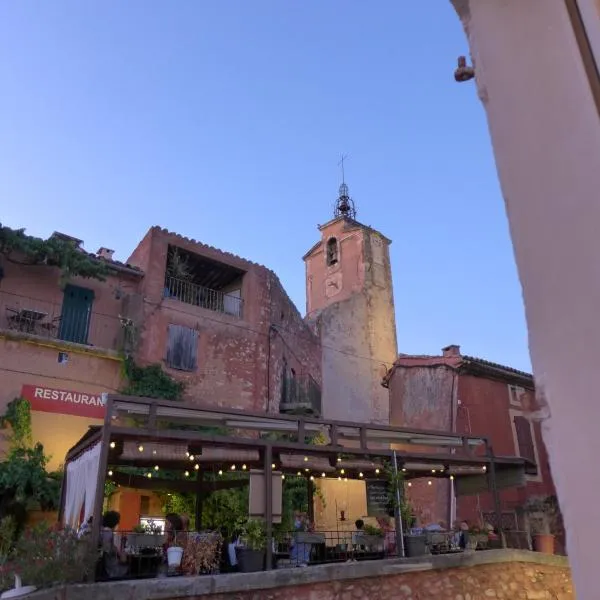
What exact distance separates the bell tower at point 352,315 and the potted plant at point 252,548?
15.0 metres

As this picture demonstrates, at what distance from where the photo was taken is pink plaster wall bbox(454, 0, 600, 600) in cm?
100

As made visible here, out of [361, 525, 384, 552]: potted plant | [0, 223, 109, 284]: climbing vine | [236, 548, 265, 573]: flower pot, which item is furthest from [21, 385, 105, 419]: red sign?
[361, 525, 384, 552]: potted plant

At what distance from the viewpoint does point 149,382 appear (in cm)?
1645

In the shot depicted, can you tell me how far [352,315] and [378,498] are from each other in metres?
16.1

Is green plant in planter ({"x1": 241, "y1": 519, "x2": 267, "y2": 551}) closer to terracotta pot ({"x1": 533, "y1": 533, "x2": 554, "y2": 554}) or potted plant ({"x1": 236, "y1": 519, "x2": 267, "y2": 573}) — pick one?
potted plant ({"x1": 236, "y1": 519, "x2": 267, "y2": 573})

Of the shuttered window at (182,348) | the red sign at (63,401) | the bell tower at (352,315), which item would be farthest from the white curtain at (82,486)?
the bell tower at (352,315)

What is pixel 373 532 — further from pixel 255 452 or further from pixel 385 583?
pixel 255 452

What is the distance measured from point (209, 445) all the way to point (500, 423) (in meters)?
11.9

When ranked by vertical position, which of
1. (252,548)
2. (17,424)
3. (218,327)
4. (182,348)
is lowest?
(252,548)

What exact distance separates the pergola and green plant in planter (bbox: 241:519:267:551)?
13cm

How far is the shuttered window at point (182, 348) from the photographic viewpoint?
57.3ft

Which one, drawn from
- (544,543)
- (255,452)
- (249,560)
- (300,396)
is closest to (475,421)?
(300,396)

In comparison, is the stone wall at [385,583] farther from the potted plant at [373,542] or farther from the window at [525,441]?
the window at [525,441]

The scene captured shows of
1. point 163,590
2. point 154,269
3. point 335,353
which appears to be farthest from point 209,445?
point 335,353
